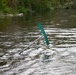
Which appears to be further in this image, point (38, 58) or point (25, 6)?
point (25, 6)

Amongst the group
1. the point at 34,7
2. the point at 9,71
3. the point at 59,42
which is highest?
the point at 9,71

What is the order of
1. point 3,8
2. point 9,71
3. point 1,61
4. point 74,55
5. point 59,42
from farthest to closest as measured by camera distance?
point 3,8 → point 59,42 → point 74,55 → point 1,61 → point 9,71

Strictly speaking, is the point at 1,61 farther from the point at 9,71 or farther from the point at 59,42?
the point at 59,42

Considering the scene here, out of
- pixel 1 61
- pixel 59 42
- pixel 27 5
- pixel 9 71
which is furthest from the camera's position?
pixel 27 5

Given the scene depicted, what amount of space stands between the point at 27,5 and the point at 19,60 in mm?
52681

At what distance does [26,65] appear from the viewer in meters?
12.8

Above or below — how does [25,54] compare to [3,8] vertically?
above

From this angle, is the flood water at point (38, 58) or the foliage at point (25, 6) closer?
the flood water at point (38, 58)

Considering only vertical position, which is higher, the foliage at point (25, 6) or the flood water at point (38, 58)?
the flood water at point (38, 58)

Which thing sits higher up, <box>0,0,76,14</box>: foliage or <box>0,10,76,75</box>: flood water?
<box>0,10,76,75</box>: flood water

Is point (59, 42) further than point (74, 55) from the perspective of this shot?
Yes

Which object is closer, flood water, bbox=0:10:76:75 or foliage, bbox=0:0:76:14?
flood water, bbox=0:10:76:75

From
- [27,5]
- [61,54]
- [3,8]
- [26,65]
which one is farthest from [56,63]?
[27,5]

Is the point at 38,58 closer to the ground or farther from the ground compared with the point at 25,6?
farther from the ground
